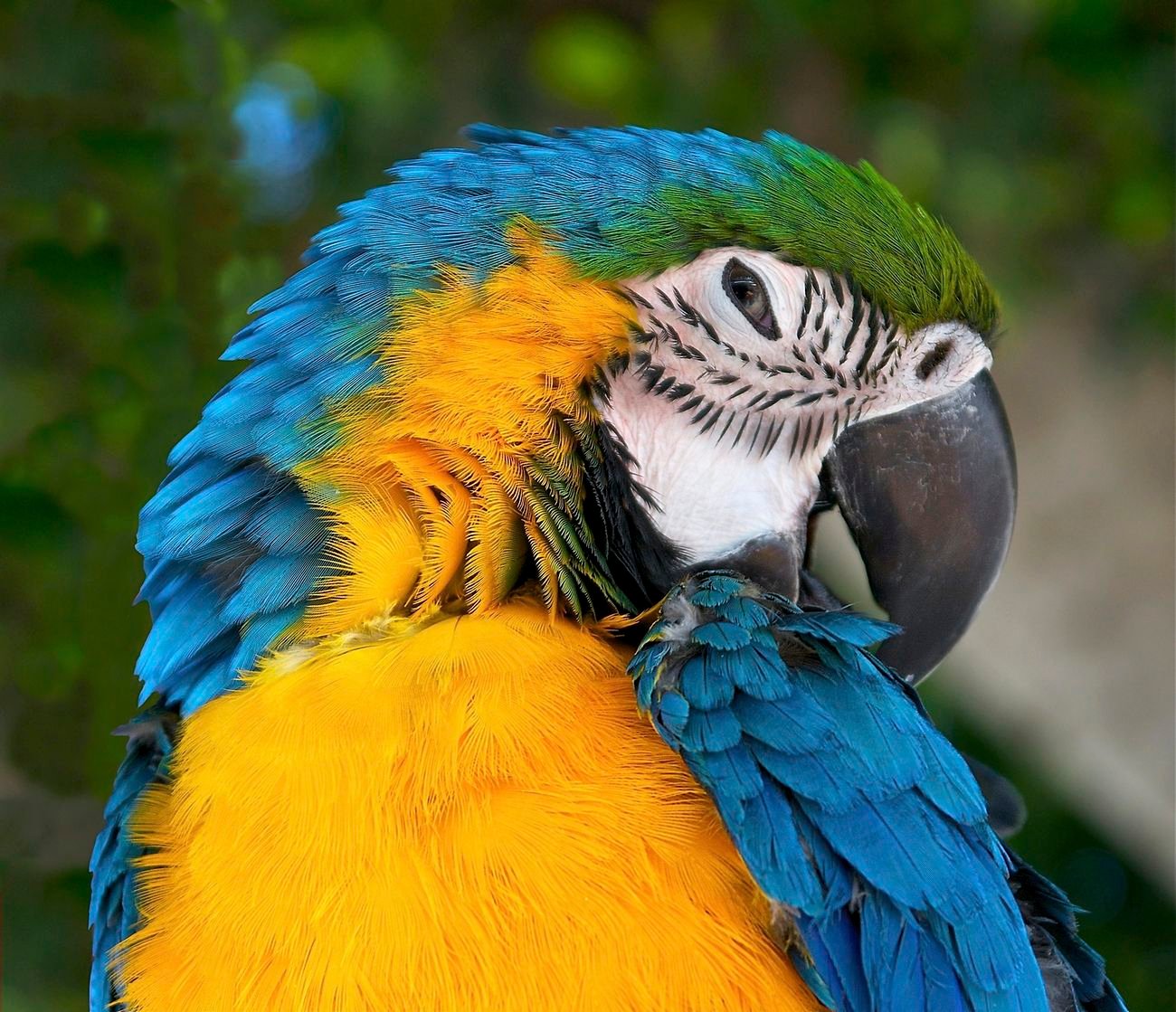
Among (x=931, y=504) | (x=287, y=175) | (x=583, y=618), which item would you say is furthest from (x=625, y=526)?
(x=287, y=175)

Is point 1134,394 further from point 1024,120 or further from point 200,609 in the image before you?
point 200,609

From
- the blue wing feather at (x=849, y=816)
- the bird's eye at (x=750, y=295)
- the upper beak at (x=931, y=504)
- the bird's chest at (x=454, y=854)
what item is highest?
the bird's eye at (x=750, y=295)

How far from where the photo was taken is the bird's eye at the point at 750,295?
1136mm

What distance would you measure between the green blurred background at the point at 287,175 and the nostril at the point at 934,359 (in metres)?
0.89

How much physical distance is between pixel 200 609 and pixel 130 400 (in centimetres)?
48

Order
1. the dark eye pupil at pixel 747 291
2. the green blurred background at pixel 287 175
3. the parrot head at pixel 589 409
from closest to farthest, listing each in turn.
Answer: the parrot head at pixel 589 409 < the dark eye pupil at pixel 747 291 < the green blurred background at pixel 287 175

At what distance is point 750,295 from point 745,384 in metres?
0.09

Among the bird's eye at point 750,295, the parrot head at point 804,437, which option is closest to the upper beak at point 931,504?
the parrot head at point 804,437

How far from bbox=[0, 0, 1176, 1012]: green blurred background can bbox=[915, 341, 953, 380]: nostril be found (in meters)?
0.89

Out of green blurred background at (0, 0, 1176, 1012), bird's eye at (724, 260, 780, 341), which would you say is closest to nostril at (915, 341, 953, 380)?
bird's eye at (724, 260, 780, 341)

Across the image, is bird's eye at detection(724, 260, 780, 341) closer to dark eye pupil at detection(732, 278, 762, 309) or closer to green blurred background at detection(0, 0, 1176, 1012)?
dark eye pupil at detection(732, 278, 762, 309)

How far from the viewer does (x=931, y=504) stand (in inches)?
47.9

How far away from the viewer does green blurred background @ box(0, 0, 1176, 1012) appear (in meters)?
1.41

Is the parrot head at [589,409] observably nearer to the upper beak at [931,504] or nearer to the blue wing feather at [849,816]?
the upper beak at [931,504]
